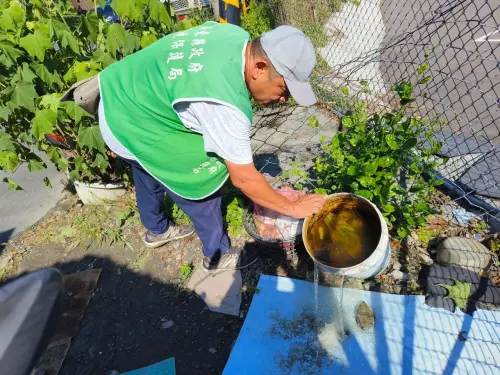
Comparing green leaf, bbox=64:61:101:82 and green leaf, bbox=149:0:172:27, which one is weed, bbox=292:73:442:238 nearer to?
green leaf, bbox=149:0:172:27

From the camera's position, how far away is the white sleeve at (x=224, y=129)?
163 centimetres

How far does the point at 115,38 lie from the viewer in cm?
282

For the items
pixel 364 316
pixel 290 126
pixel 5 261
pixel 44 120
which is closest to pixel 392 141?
pixel 364 316

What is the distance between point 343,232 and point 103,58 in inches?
92.7

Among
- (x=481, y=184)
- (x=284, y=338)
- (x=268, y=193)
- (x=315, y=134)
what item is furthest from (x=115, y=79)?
(x=481, y=184)

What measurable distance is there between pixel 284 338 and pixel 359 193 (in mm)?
1108

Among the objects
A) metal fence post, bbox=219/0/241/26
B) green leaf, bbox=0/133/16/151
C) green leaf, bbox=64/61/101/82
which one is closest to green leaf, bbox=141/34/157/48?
green leaf, bbox=64/61/101/82

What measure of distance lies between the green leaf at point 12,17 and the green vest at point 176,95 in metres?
1.09

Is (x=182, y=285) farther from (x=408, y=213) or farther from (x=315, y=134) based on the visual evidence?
(x=315, y=134)

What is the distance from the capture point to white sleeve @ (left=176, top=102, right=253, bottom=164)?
1633mm

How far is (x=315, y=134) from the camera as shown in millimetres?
4129

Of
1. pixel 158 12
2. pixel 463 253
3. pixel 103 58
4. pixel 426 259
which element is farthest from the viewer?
pixel 158 12

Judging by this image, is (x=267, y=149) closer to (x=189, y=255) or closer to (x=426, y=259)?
(x=189, y=255)

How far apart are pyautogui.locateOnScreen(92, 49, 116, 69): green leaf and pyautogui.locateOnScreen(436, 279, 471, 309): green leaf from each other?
3.05 metres
